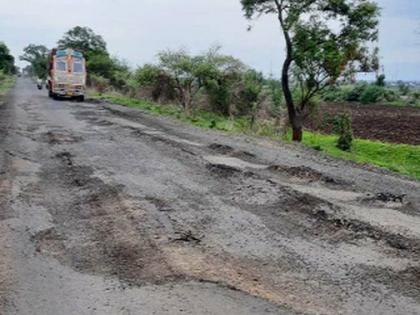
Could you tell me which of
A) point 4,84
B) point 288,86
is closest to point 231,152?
point 288,86

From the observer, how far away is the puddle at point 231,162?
33.1 feet

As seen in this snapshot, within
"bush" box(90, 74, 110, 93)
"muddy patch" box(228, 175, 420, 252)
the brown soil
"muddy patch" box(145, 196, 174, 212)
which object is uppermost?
"muddy patch" box(228, 175, 420, 252)

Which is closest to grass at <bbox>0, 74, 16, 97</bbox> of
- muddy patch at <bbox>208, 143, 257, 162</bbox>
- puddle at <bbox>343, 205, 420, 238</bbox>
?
muddy patch at <bbox>208, 143, 257, 162</bbox>

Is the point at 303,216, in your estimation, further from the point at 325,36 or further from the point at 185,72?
the point at 185,72

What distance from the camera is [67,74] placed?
93.8 ft

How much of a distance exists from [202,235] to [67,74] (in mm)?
24461

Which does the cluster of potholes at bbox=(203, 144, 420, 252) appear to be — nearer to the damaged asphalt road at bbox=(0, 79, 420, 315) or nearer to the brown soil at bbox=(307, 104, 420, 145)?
the damaged asphalt road at bbox=(0, 79, 420, 315)

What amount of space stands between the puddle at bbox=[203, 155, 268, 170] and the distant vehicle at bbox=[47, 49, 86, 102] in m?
19.2

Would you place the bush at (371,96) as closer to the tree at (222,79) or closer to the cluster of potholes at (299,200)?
the tree at (222,79)

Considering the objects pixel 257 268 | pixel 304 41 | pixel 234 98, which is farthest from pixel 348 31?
pixel 257 268

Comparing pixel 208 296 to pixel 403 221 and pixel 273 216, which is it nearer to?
pixel 273 216

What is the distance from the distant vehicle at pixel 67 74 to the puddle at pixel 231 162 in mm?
19181

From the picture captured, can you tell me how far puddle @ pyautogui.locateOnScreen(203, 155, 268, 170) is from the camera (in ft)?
33.1

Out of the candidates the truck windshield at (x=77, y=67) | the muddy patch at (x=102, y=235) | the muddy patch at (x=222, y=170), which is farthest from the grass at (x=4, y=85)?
the muddy patch at (x=102, y=235)
